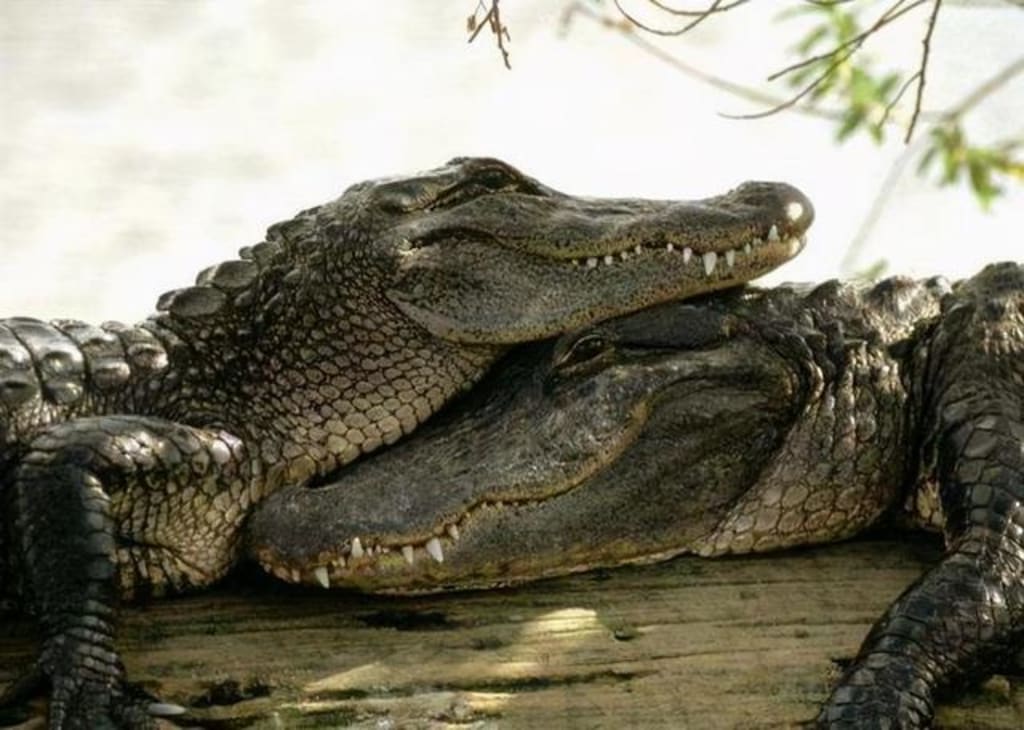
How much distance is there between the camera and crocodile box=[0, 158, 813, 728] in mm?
4434

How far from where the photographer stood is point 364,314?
15.2 feet

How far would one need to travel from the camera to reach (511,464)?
171 inches

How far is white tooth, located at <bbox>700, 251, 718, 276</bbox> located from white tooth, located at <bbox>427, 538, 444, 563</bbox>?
92 cm

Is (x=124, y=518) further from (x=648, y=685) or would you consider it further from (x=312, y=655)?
(x=648, y=685)

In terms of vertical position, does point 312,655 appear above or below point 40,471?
below

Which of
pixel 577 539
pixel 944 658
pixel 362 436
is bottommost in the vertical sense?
pixel 944 658

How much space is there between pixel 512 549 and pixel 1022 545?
1.07 meters

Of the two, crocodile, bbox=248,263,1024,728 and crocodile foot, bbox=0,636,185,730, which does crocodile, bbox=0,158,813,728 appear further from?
crocodile foot, bbox=0,636,185,730

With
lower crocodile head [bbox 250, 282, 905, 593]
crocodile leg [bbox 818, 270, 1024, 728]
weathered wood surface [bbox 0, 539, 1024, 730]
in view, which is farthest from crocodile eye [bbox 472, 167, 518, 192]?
crocodile leg [bbox 818, 270, 1024, 728]

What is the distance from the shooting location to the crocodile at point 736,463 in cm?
422

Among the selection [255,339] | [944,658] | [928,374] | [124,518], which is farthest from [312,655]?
[928,374]

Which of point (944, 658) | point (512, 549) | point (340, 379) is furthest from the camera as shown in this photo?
point (340, 379)

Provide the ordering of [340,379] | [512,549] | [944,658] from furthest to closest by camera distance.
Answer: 1. [340,379]
2. [512,549]
3. [944,658]

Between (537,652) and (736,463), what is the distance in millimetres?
681
